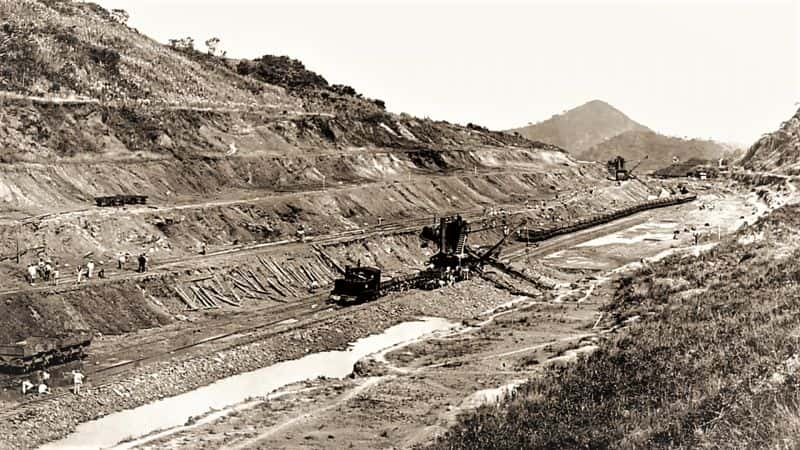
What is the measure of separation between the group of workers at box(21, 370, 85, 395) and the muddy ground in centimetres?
510

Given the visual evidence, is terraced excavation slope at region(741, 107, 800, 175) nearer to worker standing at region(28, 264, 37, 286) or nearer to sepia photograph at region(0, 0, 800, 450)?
sepia photograph at region(0, 0, 800, 450)

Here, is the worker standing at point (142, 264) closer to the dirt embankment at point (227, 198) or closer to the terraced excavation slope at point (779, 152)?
the dirt embankment at point (227, 198)

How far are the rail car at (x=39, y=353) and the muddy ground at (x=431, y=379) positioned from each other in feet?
23.2

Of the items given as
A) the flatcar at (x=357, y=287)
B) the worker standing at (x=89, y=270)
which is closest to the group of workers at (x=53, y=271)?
the worker standing at (x=89, y=270)

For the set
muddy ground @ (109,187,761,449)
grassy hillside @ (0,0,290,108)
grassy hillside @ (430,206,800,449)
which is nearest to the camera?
grassy hillside @ (430,206,800,449)

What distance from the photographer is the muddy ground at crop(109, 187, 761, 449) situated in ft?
78.8

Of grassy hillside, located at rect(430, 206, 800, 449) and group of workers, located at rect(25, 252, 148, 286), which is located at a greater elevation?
group of workers, located at rect(25, 252, 148, 286)

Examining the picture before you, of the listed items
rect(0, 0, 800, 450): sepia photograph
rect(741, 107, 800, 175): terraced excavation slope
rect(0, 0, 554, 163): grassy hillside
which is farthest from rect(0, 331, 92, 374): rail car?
rect(741, 107, 800, 175): terraced excavation slope

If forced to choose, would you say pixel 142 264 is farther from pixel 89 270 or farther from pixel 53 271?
pixel 53 271

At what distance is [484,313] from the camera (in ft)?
146

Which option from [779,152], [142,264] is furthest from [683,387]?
[779,152]

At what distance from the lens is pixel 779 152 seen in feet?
437

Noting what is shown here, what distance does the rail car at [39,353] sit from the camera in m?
27.6

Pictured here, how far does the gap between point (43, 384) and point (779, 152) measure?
435 ft
